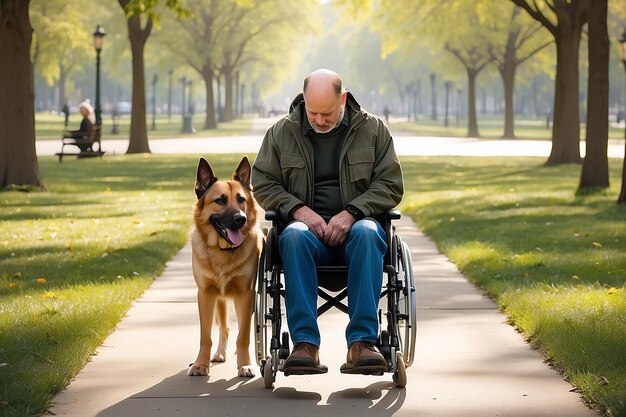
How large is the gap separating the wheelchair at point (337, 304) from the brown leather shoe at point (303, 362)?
0.44 feet

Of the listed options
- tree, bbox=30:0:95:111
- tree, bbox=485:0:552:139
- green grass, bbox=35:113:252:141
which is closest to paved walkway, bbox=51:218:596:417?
tree, bbox=485:0:552:139

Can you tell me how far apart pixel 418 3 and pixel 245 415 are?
117 feet

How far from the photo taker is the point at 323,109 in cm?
649

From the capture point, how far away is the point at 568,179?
80.6 feet

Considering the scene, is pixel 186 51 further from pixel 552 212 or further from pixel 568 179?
pixel 552 212

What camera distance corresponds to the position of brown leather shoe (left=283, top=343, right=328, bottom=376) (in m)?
5.97

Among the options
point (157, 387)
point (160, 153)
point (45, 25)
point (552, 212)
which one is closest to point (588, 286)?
point (157, 387)

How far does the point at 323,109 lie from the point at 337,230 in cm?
64

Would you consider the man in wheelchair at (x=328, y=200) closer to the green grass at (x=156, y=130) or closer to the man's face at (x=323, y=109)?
the man's face at (x=323, y=109)

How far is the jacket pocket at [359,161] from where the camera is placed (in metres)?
6.68

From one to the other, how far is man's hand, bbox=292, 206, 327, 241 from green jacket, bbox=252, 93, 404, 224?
0.07 metres

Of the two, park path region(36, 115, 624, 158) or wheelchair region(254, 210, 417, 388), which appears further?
park path region(36, 115, 624, 158)

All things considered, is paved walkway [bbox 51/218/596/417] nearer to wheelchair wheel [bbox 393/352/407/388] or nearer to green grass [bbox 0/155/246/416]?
wheelchair wheel [bbox 393/352/407/388]

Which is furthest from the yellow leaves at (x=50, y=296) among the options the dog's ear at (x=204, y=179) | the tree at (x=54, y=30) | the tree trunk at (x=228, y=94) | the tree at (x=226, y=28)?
the tree trunk at (x=228, y=94)
